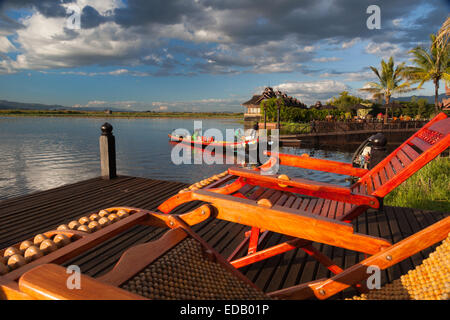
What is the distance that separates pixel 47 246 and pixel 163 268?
551 mm

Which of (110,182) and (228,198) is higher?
(228,198)

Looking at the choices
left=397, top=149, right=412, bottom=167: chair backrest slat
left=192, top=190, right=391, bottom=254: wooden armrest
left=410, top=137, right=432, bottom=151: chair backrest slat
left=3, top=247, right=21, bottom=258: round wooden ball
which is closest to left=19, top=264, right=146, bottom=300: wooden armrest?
left=3, top=247, right=21, bottom=258: round wooden ball

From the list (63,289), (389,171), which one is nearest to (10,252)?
(63,289)

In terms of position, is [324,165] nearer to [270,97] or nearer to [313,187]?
[313,187]

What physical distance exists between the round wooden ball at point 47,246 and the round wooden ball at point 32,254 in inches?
1.4

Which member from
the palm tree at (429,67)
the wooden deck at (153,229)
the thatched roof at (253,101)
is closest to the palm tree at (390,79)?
the palm tree at (429,67)

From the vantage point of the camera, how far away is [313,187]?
254 centimetres

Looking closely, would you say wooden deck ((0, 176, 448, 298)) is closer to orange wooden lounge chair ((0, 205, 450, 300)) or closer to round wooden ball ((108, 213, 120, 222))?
orange wooden lounge chair ((0, 205, 450, 300))

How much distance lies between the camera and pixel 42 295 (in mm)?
821

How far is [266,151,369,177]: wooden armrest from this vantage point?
3.42 metres

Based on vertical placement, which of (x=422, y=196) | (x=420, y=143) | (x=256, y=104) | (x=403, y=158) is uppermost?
(x=256, y=104)

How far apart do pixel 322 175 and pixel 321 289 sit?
40.7 feet
